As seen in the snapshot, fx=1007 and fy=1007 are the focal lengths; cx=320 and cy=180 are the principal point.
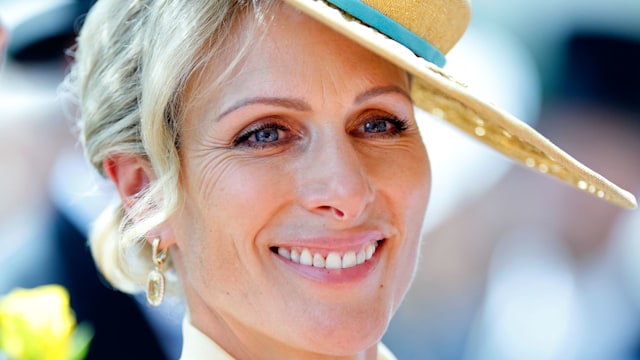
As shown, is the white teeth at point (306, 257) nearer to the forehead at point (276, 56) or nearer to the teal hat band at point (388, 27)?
the forehead at point (276, 56)

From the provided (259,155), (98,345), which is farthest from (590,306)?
(259,155)

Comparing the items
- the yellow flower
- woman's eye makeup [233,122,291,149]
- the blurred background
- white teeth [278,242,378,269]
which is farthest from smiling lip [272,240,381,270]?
the blurred background

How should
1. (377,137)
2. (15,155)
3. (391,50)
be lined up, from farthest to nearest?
1. (15,155)
2. (377,137)
3. (391,50)

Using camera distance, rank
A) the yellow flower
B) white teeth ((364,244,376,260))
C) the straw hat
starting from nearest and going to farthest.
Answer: the straw hat, white teeth ((364,244,376,260)), the yellow flower

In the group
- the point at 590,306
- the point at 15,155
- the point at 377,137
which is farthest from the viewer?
the point at 590,306

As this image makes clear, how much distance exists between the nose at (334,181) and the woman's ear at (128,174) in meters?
0.38

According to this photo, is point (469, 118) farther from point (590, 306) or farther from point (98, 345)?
point (590, 306)

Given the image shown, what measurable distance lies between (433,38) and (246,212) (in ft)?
1.71

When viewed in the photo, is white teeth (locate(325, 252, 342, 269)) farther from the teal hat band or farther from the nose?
the teal hat band

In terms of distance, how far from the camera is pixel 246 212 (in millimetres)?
1890

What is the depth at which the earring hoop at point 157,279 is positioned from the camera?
2.11 meters

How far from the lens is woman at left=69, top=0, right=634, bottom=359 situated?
1870 millimetres

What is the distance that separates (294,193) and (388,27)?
1.17 ft

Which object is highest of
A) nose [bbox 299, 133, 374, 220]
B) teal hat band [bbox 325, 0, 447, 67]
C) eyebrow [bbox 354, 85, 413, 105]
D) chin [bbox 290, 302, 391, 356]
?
teal hat band [bbox 325, 0, 447, 67]
